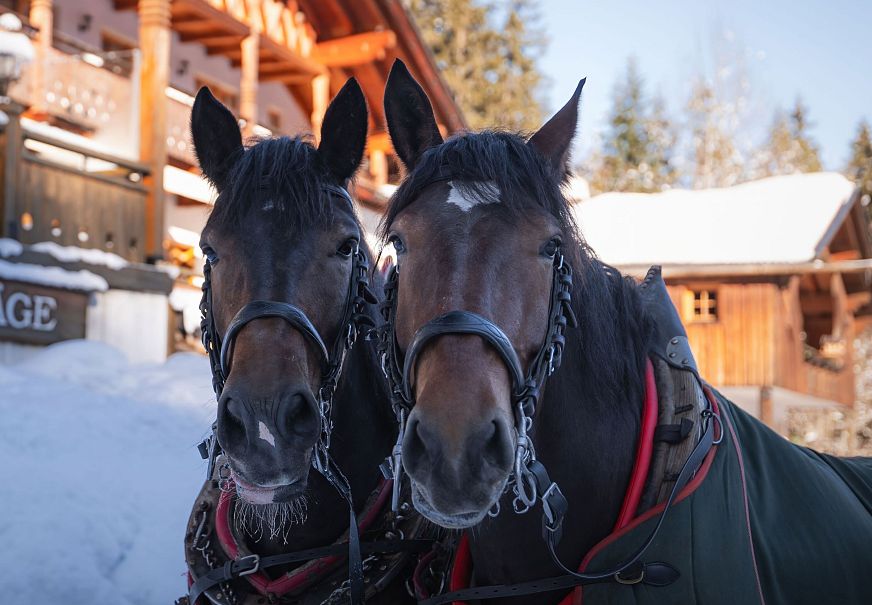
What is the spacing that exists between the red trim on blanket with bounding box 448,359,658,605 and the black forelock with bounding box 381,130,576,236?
0.58 meters

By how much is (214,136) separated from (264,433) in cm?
129

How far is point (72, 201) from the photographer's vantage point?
9297 mm

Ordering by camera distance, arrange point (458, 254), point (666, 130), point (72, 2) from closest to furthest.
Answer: point (458, 254), point (72, 2), point (666, 130)

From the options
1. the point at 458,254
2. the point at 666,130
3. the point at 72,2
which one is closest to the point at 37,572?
the point at 458,254

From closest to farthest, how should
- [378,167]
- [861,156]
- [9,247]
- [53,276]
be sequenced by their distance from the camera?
[9,247] < [53,276] < [378,167] < [861,156]

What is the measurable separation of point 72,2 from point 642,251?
15083 millimetres

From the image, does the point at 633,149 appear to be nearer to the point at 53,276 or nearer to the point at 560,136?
the point at 53,276

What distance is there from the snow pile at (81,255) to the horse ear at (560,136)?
6950 millimetres

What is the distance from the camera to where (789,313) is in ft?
75.0

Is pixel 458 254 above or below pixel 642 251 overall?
below

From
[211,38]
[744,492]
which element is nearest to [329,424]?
[744,492]

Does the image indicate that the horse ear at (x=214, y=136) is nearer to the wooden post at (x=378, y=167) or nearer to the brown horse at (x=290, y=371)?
the brown horse at (x=290, y=371)

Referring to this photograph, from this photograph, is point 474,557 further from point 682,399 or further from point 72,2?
point 72,2

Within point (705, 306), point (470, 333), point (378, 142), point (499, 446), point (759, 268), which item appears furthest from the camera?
point (705, 306)
